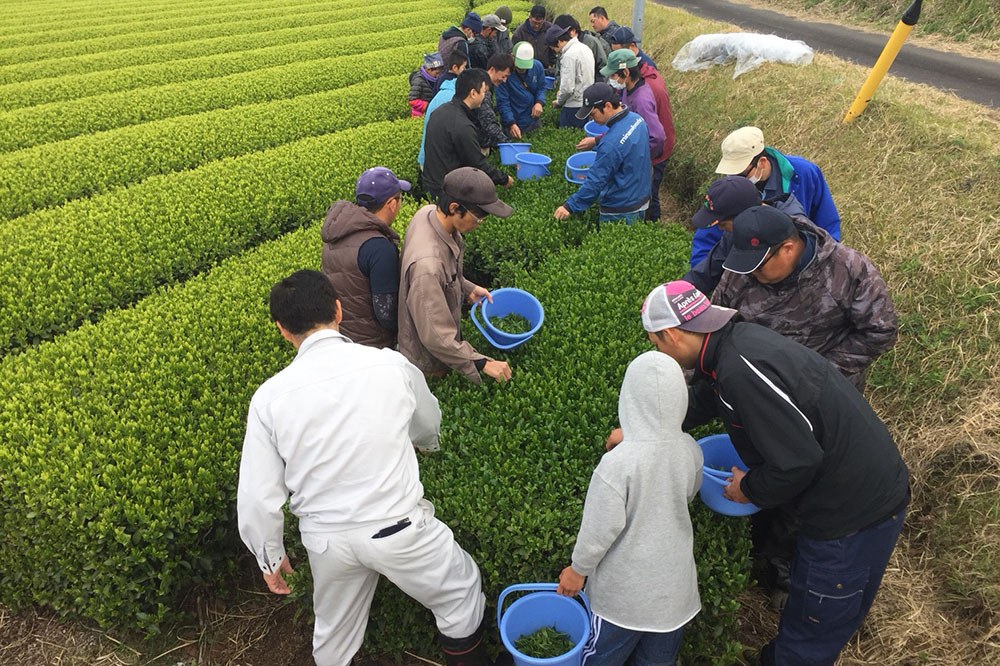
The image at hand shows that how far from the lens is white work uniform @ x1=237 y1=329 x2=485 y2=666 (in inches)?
113

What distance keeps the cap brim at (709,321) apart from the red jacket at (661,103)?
17.2ft

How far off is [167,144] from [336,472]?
9.16 m

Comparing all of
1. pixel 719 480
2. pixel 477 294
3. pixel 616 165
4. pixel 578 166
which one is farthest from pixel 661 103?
pixel 719 480

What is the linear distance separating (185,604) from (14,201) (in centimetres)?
689

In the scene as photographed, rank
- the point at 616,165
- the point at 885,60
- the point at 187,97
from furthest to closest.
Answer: the point at 187,97 → the point at 885,60 → the point at 616,165

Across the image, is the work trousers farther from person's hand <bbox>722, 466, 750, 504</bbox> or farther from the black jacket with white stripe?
the black jacket with white stripe

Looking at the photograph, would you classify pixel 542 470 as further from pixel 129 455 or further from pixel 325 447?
pixel 129 455

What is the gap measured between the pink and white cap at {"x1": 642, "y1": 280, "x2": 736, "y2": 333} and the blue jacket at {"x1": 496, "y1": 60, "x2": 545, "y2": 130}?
7.35 meters

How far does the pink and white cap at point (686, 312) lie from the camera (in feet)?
9.77

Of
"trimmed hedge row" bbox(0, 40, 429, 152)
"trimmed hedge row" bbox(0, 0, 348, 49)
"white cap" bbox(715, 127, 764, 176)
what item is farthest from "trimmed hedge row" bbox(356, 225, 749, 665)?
"trimmed hedge row" bbox(0, 0, 348, 49)

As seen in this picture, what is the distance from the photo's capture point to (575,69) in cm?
934

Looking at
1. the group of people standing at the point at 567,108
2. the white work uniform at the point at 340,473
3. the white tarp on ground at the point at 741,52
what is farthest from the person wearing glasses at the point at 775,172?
the white tarp on ground at the point at 741,52

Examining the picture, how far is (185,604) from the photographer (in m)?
4.35

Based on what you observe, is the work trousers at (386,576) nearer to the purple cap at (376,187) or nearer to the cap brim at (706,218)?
the purple cap at (376,187)
